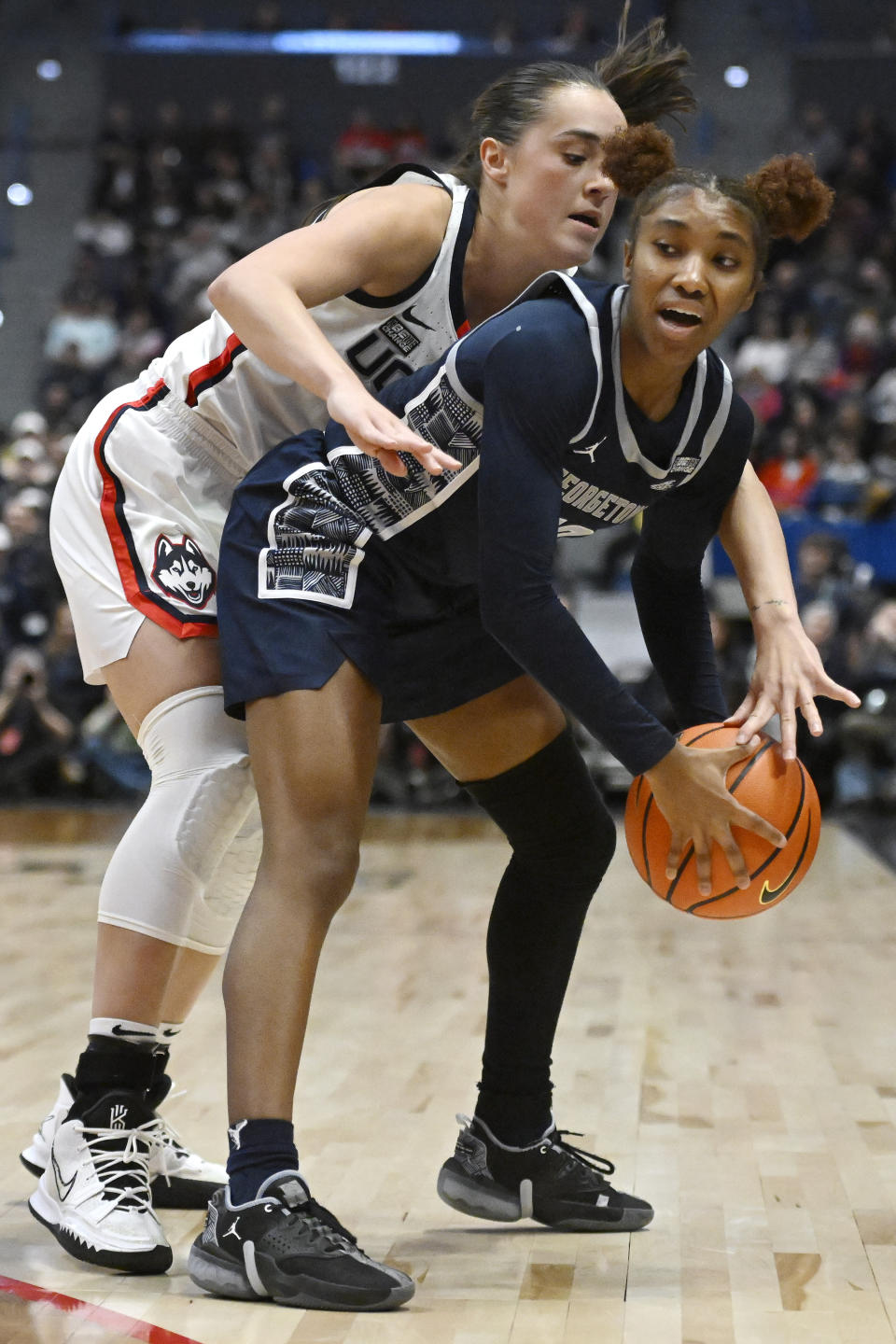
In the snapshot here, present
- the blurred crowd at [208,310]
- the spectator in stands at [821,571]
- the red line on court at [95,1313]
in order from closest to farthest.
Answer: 1. the red line on court at [95,1313]
2. the blurred crowd at [208,310]
3. the spectator in stands at [821,571]

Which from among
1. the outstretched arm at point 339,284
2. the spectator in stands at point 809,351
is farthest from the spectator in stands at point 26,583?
the outstretched arm at point 339,284

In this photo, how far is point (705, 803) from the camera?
214 cm

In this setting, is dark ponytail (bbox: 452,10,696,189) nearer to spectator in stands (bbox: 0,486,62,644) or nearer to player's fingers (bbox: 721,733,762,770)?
player's fingers (bbox: 721,733,762,770)

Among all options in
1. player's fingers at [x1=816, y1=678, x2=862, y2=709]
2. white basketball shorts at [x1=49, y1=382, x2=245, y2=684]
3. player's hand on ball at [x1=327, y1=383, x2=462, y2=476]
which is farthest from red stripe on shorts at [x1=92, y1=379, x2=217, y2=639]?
player's fingers at [x1=816, y1=678, x2=862, y2=709]

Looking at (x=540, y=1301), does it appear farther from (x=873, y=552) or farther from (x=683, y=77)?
(x=873, y=552)

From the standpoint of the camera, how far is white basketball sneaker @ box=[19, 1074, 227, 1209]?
2543 millimetres

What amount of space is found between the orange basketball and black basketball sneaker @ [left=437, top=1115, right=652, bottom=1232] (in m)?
0.56

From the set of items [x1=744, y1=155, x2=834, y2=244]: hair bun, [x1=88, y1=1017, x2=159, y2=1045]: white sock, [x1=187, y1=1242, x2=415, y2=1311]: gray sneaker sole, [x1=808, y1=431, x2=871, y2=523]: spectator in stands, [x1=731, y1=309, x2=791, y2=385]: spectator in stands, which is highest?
[x1=731, y1=309, x2=791, y2=385]: spectator in stands

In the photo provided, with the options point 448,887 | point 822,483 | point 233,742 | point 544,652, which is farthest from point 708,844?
point 822,483

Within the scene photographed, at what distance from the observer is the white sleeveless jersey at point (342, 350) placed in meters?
2.43

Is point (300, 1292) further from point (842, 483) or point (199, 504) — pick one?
point (842, 483)

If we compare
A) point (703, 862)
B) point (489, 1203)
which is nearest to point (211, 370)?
point (703, 862)

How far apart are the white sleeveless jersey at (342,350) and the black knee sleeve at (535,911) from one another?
0.67m

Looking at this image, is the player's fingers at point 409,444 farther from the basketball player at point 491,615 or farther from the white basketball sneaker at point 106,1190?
the white basketball sneaker at point 106,1190
